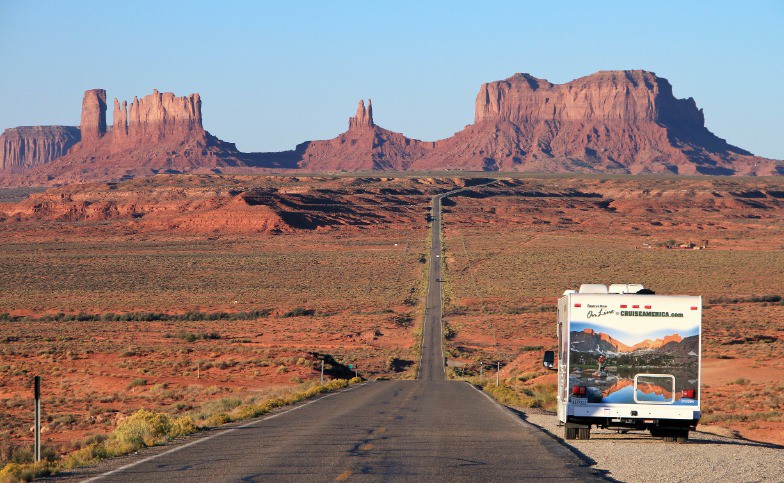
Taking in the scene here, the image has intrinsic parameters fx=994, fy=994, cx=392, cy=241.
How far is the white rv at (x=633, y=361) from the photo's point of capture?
54.2ft

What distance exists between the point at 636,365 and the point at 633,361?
83 mm

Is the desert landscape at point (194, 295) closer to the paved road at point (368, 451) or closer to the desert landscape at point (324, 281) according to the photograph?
the desert landscape at point (324, 281)

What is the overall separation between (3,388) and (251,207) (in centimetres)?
10553

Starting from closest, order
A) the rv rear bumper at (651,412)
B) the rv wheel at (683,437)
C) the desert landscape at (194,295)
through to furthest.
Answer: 1. the rv rear bumper at (651,412)
2. the rv wheel at (683,437)
3. the desert landscape at (194,295)

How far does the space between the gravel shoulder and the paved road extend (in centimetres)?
48

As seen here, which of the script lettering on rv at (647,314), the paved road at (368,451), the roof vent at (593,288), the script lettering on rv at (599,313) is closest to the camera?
the paved road at (368,451)

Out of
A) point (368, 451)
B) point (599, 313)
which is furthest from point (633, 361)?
point (368, 451)

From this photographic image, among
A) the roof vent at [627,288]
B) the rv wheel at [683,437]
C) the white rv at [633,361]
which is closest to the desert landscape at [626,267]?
the rv wheel at [683,437]

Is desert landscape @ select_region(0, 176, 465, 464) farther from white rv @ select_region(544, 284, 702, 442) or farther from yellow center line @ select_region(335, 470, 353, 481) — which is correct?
white rv @ select_region(544, 284, 702, 442)

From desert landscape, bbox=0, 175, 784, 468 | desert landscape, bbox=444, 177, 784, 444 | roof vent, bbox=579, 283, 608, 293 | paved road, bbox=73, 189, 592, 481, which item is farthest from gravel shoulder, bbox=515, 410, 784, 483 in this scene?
desert landscape, bbox=0, 175, 784, 468

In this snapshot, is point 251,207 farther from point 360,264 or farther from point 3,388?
point 3,388

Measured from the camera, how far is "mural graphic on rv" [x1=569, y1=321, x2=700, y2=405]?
1652cm

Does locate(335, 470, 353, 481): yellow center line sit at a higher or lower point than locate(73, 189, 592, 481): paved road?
higher

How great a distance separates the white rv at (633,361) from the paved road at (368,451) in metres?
1.08
